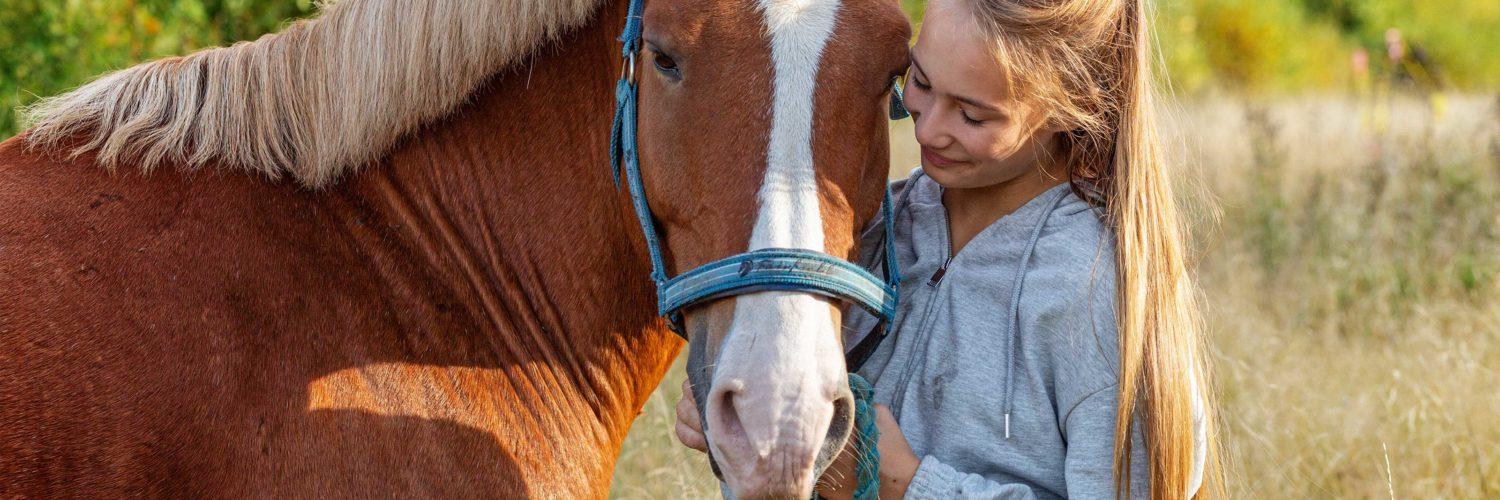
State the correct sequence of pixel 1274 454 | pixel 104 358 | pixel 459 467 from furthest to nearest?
pixel 1274 454, pixel 459 467, pixel 104 358

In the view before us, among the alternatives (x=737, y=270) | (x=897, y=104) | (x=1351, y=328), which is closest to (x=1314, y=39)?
(x=1351, y=328)

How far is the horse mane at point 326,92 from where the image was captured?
214cm

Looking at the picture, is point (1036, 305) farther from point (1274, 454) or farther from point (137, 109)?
point (1274, 454)

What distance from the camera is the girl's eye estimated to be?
200 cm

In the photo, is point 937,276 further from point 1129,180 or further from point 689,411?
point 689,411

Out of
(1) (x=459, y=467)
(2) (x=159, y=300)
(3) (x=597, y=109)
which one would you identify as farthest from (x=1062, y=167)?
(2) (x=159, y=300)

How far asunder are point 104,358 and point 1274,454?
10.8 feet

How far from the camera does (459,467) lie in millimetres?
1997

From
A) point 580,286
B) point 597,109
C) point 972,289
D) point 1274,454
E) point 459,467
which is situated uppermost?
point 597,109

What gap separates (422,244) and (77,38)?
3.23 metres

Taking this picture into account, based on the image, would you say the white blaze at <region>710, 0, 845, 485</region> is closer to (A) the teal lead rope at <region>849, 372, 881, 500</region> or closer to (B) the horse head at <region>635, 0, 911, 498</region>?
(B) the horse head at <region>635, 0, 911, 498</region>

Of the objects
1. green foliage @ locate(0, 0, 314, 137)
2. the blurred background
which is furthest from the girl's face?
green foliage @ locate(0, 0, 314, 137)

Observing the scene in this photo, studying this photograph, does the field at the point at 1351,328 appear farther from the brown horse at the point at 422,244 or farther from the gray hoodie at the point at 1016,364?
the brown horse at the point at 422,244

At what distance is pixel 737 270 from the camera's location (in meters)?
1.77
